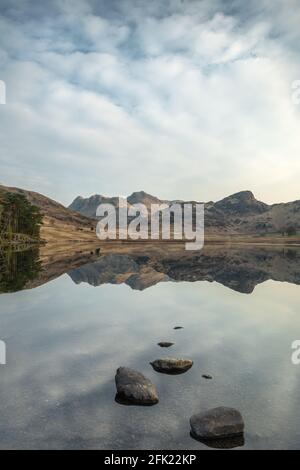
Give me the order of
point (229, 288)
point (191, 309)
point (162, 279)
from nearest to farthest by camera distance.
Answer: point (191, 309), point (229, 288), point (162, 279)

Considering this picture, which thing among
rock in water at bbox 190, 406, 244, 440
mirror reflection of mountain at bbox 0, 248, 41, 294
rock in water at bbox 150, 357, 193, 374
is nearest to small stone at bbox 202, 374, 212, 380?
rock in water at bbox 150, 357, 193, 374

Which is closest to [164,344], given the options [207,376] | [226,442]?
[207,376]

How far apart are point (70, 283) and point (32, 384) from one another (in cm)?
3472

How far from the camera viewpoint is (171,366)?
64.0 feet

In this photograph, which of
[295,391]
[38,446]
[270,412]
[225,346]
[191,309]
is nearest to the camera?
[38,446]

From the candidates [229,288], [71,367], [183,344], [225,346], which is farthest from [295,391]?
[229,288]

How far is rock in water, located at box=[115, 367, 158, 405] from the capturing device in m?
15.8

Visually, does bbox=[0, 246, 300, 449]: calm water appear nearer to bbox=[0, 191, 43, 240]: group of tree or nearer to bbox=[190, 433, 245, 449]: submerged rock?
bbox=[190, 433, 245, 449]: submerged rock

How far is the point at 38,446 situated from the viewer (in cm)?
1248

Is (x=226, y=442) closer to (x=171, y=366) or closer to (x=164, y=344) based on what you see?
(x=171, y=366)

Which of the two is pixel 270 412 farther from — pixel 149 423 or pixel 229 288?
pixel 229 288

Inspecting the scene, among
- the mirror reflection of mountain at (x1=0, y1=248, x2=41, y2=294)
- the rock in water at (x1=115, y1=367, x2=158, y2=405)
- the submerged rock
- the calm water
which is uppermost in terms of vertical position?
the mirror reflection of mountain at (x1=0, y1=248, x2=41, y2=294)

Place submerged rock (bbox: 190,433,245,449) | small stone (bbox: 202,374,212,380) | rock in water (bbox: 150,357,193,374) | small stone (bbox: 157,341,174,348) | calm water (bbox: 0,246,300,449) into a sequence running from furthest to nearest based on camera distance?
small stone (bbox: 157,341,174,348)
rock in water (bbox: 150,357,193,374)
small stone (bbox: 202,374,212,380)
calm water (bbox: 0,246,300,449)
submerged rock (bbox: 190,433,245,449)

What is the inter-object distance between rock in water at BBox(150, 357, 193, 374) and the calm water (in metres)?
0.38
